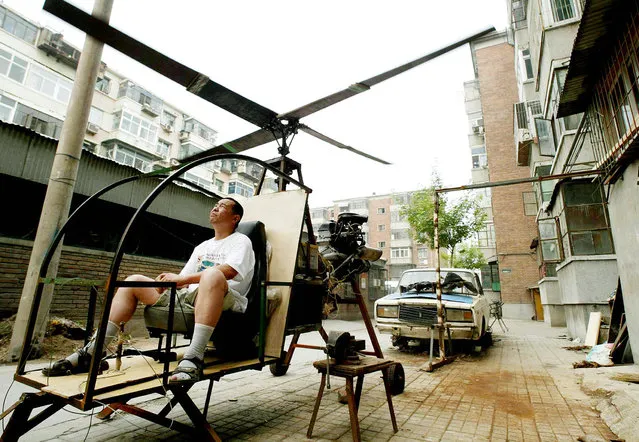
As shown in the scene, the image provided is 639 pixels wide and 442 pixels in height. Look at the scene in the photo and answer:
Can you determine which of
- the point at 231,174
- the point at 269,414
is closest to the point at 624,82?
the point at 269,414

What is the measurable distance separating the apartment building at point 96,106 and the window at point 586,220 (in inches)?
666

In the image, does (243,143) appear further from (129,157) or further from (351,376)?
(129,157)

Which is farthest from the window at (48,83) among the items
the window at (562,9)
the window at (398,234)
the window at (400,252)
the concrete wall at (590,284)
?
the window at (400,252)

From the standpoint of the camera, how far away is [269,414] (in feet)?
11.6

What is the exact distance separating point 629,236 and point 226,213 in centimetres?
617

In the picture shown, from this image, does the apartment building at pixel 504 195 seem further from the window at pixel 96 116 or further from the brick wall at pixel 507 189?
the window at pixel 96 116

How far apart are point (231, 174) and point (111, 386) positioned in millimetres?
33435

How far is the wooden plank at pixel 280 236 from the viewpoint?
10.8 ft

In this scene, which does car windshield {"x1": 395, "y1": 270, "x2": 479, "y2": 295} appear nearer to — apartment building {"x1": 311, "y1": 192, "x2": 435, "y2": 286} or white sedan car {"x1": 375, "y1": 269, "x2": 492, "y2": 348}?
white sedan car {"x1": 375, "y1": 269, "x2": 492, "y2": 348}

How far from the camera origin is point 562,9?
373 inches

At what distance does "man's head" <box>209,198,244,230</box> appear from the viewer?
11.0 ft

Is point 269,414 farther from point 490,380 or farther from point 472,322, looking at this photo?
point 472,322

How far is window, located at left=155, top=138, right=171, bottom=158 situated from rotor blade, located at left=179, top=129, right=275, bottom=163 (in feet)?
84.4

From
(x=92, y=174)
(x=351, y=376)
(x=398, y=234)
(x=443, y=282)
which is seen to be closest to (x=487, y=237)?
(x=398, y=234)
